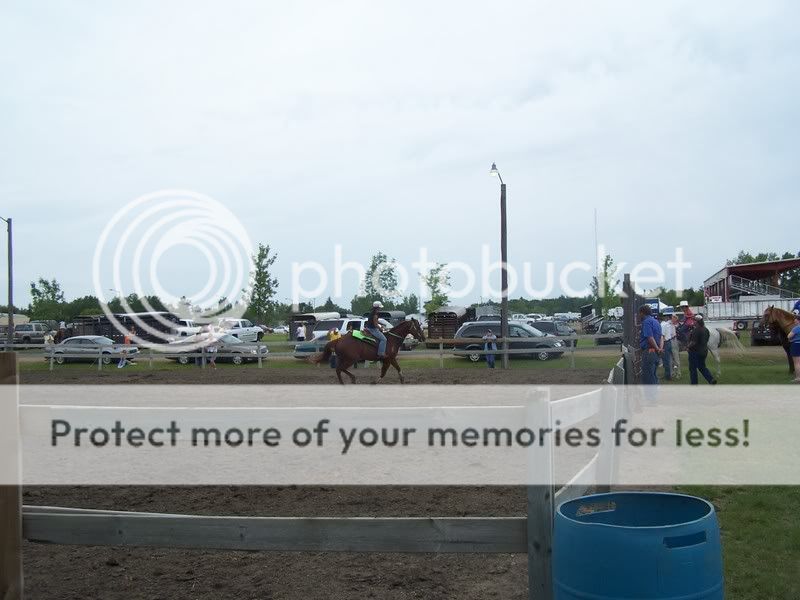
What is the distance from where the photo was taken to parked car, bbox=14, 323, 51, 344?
57.2m

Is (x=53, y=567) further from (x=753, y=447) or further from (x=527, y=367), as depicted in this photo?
(x=527, y=367)

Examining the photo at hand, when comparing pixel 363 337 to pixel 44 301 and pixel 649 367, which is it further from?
pixel 44 301

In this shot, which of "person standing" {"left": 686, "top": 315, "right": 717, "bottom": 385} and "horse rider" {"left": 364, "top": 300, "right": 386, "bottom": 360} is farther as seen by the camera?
"horse rider" {"left": 364, "top": 300, "right": 386, "bottom": 360}

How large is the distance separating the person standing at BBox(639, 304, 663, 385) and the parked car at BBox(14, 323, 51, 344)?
52.4 meters

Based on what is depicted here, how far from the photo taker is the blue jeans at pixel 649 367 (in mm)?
14008

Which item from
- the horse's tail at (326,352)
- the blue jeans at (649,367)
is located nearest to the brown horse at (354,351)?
the horse's tail at (326,352)

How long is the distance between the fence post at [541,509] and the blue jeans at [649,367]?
1122 centimetres

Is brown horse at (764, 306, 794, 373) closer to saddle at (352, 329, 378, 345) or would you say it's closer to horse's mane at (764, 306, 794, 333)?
horse's mane at (764, 306, 794, 333)

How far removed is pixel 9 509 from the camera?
3.92m

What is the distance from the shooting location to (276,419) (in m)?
3.90

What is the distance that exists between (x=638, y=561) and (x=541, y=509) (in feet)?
2.43

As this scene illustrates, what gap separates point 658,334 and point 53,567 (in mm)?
11891

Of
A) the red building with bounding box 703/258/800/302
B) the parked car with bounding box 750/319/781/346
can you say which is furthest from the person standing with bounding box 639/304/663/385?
the red building with bounding box 703/258/800/302

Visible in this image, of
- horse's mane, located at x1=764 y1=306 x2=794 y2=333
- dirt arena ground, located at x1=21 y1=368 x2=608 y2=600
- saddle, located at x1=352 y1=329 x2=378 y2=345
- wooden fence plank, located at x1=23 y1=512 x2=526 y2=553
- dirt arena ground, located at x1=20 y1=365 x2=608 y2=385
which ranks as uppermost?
horse's mane, located at x1=764 y1=306 x2=794 y2=333
